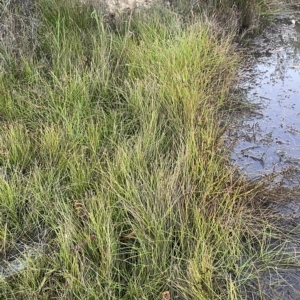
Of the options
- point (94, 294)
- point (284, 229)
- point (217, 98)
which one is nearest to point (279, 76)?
point (217, 98)

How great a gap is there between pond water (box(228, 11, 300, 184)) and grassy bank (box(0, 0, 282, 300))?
0.27m

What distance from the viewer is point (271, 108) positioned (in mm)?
3943

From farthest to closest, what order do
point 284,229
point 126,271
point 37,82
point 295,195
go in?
1. point 37,82
2. point 295,195
3. point 284,229
4. point 126,271

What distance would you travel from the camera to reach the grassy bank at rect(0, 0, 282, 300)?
6.79 ft

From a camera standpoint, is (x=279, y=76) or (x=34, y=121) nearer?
(x=34, y=121)

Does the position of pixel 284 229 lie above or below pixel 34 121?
below

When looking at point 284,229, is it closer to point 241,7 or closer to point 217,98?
point 217,98

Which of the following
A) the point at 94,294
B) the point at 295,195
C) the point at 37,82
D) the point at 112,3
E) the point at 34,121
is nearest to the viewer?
the point at 94,294

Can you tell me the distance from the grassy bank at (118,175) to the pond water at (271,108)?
0.27 metres

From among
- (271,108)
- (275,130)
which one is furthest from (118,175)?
(271,108)

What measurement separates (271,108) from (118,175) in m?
1.98

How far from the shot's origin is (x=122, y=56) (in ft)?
13.2

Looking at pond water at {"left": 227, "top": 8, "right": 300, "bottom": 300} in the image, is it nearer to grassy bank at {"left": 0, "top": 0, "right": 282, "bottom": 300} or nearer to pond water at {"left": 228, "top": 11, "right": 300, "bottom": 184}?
pond water at {"left": 228, "top": 11, "right": 300, "bottom": 184}

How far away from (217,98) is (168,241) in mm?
1884
